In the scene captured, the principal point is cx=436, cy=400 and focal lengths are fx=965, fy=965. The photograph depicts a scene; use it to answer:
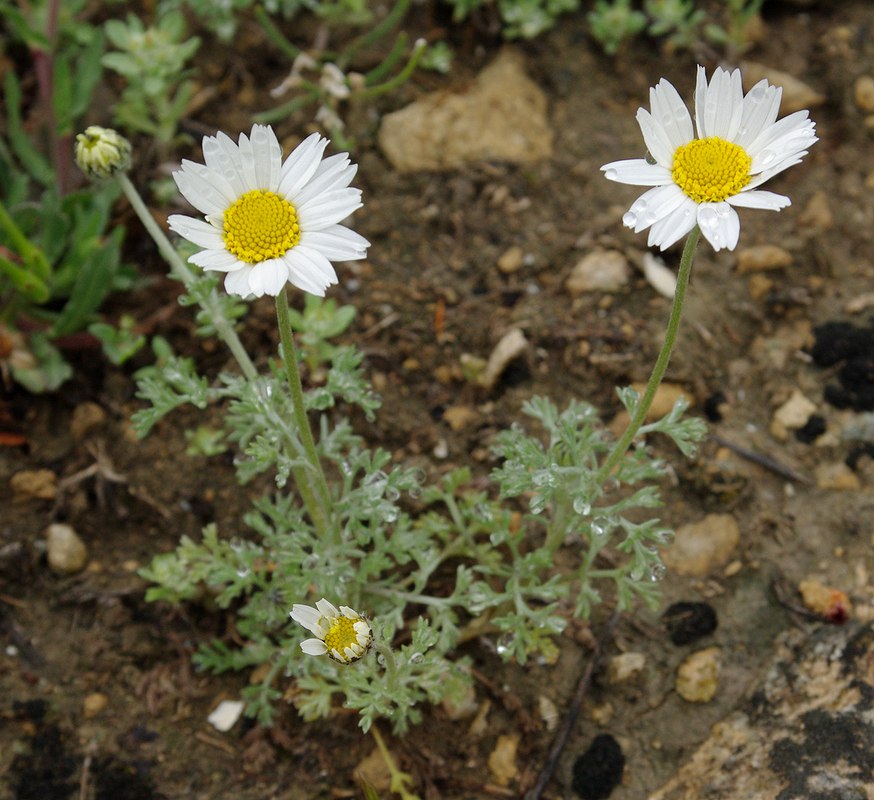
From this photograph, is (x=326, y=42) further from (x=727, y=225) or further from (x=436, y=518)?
(x=727, y=225)

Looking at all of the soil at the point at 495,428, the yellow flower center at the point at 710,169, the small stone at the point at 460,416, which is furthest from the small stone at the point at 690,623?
the yellow flower center at the point at 710,169

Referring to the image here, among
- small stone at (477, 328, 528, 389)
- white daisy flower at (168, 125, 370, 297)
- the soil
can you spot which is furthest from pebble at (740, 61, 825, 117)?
white daisy flower at (168, 125, 370, 297)

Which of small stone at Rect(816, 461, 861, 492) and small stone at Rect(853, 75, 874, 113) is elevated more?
small stone at Rect(853, 75, 874, 113)

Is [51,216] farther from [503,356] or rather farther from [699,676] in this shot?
[699,676]

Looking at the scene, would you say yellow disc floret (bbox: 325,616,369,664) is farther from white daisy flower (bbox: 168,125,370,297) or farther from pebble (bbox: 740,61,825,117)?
pebble (bbox: 740,61,825,117)

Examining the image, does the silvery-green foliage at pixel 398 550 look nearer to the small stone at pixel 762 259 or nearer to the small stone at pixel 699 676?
the small stone at pixel 699 676

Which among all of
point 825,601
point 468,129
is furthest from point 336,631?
point 468,129
